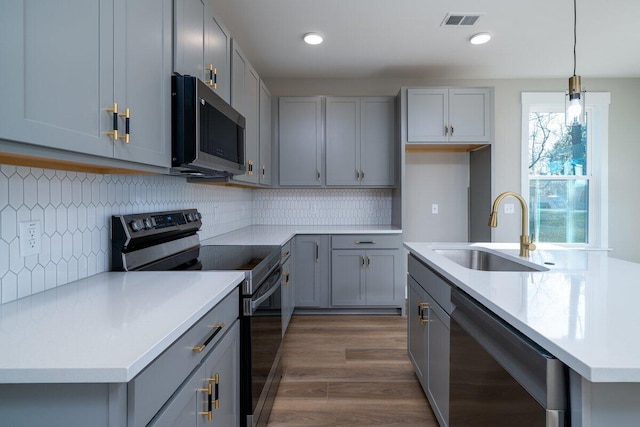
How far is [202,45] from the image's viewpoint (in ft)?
6.13

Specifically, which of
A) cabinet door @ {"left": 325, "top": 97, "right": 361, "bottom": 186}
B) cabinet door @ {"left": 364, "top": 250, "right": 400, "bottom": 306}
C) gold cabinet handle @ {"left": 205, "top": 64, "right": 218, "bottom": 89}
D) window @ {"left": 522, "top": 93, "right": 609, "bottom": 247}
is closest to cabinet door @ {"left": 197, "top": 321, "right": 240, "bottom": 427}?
gold cabinet handle @ {"left": 205, "top": 64, "right": 218, "bottom": 89}

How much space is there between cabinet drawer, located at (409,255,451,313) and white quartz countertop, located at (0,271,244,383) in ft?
2.98

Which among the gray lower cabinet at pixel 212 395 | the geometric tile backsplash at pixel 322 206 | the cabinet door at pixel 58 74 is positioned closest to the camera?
the cabinet door at pixel 58 74

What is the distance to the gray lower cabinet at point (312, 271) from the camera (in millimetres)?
3525

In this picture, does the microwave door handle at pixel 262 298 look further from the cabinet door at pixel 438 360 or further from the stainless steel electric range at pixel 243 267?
the cabinet door at pixel 438 360

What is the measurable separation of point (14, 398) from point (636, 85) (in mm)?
5619

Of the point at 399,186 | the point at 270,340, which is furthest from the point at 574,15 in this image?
the point at 270,340

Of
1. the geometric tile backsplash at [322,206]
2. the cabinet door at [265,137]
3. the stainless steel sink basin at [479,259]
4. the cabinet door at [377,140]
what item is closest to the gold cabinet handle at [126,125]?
the stainless steel sink basin at [479,259]

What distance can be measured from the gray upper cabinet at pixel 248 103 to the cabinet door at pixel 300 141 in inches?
23.6

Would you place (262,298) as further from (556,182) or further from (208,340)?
(556,182)

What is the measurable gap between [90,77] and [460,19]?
8.75ft

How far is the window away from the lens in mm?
4035

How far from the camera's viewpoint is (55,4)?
34.6 inches

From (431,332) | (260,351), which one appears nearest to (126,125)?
(260,351)
